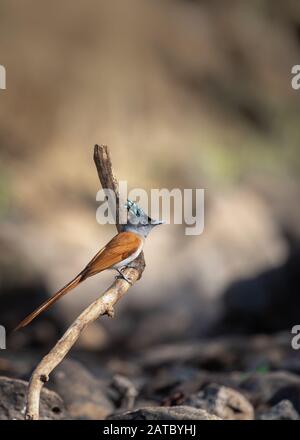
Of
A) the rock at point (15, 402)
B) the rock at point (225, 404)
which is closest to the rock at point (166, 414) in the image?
the rock at point (15, 402)

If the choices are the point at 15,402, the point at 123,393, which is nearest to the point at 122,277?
the point at 15,402

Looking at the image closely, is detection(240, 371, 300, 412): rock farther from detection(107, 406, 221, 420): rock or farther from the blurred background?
the blurred background

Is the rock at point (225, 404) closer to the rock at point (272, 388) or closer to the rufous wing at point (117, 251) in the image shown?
the rock at point (272, 388)

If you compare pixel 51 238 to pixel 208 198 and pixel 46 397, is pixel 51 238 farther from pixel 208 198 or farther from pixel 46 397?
pixel 46 397

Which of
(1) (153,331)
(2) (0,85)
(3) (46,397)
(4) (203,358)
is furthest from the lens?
(2) (0,85)

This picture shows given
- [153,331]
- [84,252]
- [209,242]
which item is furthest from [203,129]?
[153,331]

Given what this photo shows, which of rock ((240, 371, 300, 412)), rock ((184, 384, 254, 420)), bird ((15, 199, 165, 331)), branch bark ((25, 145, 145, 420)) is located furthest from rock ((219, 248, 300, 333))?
bird ((15, 199, 165, 331))
